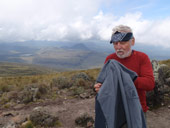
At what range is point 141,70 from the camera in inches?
83.9

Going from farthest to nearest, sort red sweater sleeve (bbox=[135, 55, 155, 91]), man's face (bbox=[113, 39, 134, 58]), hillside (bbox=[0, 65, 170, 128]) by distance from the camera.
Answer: hillside (bbox=[0, 65, 170, 128]) → man's face (bbox=[113, 39, 134, 58]) → red sweater sleeve (bbox=[135, 55, 155, 91])

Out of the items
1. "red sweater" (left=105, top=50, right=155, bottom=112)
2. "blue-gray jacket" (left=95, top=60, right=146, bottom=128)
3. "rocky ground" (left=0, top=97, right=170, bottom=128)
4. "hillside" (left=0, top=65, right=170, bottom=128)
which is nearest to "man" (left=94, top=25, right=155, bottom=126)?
"red sweater" (left=105, top=50, right=155, bottom=112)

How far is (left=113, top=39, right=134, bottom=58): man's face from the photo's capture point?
6.97 feet

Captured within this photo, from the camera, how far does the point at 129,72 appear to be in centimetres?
200

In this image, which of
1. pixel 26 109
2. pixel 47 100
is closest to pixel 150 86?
pixel 26 109

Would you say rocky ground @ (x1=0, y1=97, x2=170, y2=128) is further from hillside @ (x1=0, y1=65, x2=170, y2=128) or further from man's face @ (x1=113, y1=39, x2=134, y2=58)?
man's face @ (x1=113, y1=39, x2=134, y2=58)

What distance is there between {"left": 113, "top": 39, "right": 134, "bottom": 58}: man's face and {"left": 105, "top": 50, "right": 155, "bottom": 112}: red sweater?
0.12 m

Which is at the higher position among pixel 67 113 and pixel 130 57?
pixel 130 57

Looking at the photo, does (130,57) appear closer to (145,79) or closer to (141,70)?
(141,70)

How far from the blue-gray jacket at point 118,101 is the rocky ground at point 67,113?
3.90 metres

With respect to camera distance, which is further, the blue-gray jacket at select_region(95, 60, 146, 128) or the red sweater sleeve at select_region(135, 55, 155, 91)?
the red sweater sleeve at select_region(135, 55, 155, 91)

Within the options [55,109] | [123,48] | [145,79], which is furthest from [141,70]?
[55,109]

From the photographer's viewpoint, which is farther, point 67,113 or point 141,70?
point 67,113

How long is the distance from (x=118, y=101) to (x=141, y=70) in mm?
595
